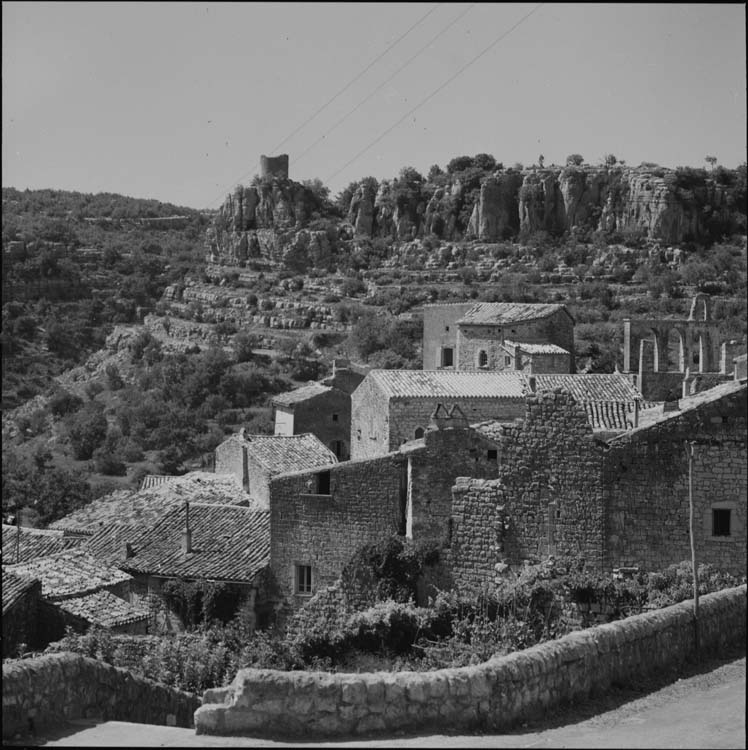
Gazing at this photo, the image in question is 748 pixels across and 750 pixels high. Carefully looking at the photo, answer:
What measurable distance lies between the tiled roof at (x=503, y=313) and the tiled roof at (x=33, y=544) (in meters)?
Answer: 15.8

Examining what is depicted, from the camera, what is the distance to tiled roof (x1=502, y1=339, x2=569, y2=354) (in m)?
38.3

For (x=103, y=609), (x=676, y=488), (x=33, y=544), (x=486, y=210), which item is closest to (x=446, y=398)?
(x=33, y=544)

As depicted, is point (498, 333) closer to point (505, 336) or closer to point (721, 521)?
point (505, 336)

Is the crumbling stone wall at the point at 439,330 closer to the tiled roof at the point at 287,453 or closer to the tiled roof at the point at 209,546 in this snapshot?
the tiled roof at the point at 287,453

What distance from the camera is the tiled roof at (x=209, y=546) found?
2220 centimetres

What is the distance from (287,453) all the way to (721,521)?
15.1 meters

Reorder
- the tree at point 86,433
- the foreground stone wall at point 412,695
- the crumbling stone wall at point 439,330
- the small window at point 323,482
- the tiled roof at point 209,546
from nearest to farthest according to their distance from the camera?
the foreground stone wall at point 412,695 → the small window at point 323,482 → the tiled roof at point 209,546 → the crumbling stone wall at point 439,330 → the tree at point 86,433

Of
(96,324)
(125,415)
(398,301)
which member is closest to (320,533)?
(125,415)

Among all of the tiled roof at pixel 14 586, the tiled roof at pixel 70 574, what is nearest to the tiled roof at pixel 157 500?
the tiled roof at pixel 70 574

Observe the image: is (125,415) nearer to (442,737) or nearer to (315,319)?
(315,319)

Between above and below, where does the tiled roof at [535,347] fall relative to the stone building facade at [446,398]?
above

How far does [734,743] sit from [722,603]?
380 centimetres

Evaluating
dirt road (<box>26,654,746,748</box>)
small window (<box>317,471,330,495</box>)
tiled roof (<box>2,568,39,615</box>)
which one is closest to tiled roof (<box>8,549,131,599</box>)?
tiled roof (<box>2,568,39,615</box>)

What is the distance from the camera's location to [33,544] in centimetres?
2895
